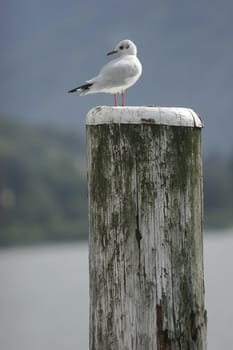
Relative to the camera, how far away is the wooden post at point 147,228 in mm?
3883

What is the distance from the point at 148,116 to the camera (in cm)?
391

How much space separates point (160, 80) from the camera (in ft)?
622

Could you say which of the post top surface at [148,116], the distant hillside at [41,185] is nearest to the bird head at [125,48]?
the post top surface at [148,116]

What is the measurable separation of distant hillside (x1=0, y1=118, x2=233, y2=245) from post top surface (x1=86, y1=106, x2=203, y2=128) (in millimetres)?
77010

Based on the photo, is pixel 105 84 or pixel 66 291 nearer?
pixel 105 84

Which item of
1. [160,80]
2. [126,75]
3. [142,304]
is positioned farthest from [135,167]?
[160,80]

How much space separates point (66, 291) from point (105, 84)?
51.0m

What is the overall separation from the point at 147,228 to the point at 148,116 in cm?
40

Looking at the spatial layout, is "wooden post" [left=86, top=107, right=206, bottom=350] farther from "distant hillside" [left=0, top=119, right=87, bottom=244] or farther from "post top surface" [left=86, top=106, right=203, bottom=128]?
"distant hillside" [left=0, top=119, right=87, bottom=244]

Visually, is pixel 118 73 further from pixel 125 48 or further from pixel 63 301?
pixel 63 301

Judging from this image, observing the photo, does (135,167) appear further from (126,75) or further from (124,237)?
(126,75)

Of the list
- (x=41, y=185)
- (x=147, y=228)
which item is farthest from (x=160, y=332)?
(x=41, y=185)

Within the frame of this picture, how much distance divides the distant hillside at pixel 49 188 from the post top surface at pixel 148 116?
253 feet

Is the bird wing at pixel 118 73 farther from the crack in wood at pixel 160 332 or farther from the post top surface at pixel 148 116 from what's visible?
the crack in wood at pixel 160 332
